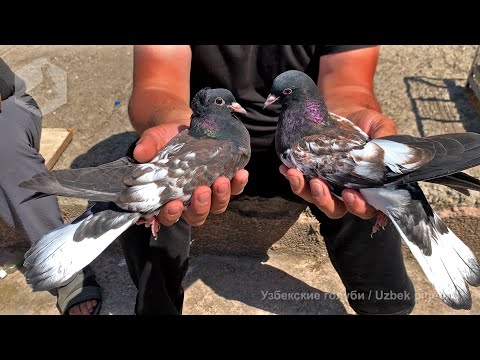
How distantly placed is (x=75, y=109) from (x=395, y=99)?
113 inches

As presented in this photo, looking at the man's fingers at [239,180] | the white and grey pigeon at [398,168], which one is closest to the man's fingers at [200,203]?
the man's fingers at [239,180]

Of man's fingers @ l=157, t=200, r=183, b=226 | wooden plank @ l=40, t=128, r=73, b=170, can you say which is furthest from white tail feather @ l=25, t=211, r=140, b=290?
wooden plank @ l=40, t=128, r=73, b=170

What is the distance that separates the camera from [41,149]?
3.55 meters

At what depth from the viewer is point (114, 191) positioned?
6.80 feet

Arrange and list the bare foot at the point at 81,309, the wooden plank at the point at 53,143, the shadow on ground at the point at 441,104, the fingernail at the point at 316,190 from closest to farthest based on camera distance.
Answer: the fingernail at the point at 316,190 < the bare foot at the point at 81,309 < the wooden plank at the point at 53,143 < the shadow on ground at the point at 441,104

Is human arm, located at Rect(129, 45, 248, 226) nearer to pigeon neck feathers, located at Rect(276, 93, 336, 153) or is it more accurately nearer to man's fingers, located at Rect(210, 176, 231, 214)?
man's fingers, located at Rect(210, 176, 231, 214)

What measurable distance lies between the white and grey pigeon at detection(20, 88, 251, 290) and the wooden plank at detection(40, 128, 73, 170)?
1.49 metres

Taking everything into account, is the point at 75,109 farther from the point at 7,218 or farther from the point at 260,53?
the point at 260,53

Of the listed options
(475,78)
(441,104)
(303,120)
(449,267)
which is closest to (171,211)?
(303,120)

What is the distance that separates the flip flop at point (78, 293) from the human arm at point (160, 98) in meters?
1.10

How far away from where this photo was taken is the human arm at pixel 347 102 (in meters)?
2.15

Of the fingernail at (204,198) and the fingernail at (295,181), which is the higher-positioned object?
the fingernail at (295,181)

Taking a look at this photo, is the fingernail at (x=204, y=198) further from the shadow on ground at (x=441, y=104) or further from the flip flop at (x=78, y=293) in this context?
the shadow on ground at (x=441, y=104)

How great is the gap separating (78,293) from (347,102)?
6.97 feet
